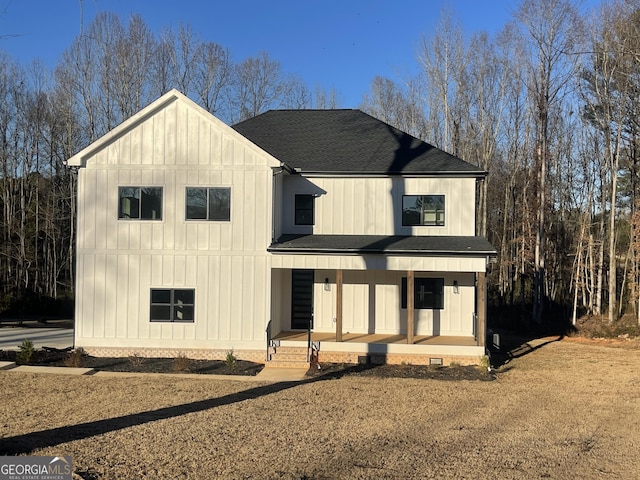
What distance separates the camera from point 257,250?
14.5 metres

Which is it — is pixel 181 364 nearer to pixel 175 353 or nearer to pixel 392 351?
pixel 175 353

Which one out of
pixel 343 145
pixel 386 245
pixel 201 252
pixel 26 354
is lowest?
pixel 26 354

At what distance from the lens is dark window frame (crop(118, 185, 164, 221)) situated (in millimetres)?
14688

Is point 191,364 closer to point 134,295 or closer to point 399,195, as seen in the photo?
point 134,295

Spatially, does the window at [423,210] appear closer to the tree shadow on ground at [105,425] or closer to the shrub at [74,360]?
the tree shadow on ground at [105,425]

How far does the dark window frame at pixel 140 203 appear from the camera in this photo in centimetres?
1469

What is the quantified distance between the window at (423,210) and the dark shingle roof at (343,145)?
837 millimetres

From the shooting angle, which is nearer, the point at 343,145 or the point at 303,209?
the point at 303,209

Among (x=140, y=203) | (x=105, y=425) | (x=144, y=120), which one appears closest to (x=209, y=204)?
(x=140, y=203)

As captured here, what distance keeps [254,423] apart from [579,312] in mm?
22561

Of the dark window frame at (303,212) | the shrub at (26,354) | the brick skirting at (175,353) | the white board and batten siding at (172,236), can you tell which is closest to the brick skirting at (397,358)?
the brick skirting at (175,353)

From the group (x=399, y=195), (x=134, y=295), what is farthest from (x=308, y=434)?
(x=399, y=195)

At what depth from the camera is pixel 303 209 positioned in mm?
16312

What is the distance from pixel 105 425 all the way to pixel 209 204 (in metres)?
7.96
